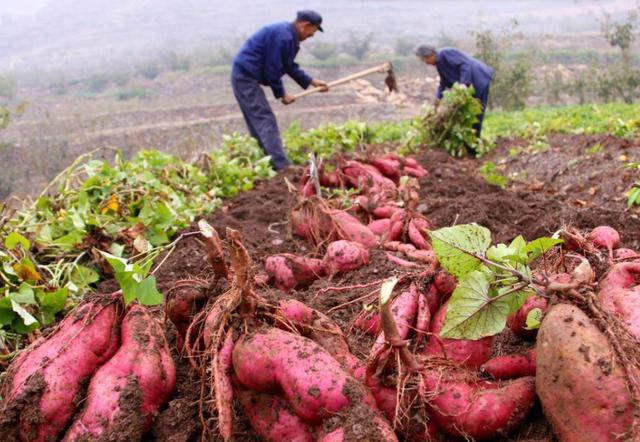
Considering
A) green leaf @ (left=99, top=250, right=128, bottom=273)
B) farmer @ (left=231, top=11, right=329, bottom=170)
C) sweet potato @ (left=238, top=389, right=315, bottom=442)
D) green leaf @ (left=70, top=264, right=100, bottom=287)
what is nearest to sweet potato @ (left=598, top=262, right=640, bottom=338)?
sweet potato @ (left=238, top=389, right=315, bottom=442)

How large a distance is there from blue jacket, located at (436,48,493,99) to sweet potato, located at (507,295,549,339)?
6887 mm

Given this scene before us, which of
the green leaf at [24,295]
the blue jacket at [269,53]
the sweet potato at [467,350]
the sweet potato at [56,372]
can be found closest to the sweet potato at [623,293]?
the sweet potato at [467,350]

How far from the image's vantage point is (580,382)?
1.55 metres

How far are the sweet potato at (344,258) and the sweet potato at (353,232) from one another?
1.28 feet

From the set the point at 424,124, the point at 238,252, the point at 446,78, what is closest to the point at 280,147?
the point at 424,124

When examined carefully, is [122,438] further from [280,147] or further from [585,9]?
[585,9]

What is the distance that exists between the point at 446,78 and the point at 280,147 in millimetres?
3377

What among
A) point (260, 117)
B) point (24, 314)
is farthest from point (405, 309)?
point (260, 117)

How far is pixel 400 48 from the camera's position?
133 feet

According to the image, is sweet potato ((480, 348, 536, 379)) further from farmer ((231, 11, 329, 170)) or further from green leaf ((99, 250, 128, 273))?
farmer ((231, 11, 329, 170))

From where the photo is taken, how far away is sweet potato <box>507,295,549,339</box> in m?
2.00

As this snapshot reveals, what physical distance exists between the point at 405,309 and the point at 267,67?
224 inches

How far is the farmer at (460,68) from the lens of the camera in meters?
Result: 8.51

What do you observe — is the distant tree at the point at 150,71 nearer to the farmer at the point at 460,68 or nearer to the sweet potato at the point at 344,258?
the farmer at the point at 460,68
